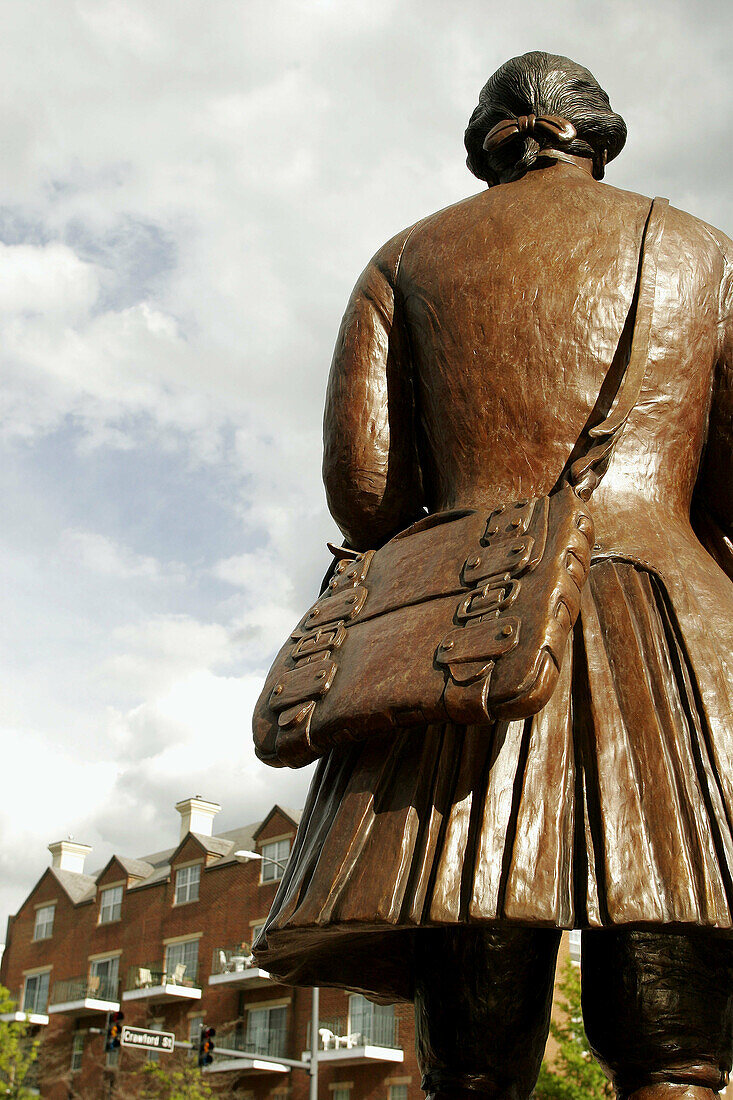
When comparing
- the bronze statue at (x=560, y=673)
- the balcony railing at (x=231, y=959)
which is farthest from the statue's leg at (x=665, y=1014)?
the balcony railing at (x=231, y=959)

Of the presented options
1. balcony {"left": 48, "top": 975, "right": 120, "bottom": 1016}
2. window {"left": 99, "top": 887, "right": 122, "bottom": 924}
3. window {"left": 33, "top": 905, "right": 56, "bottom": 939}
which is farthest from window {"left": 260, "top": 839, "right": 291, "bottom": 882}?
window {"left": 33, "top": 905, "right": 56, "bottom": 939}

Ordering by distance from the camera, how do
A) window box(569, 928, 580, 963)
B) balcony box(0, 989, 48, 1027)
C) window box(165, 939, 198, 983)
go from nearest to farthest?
window box(569, 928, 580, 963)
window box(165, 939, 198, 983)
balcony box(0, 989, 48, 1027)

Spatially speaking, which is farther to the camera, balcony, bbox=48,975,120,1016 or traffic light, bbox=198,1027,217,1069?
balcony, bbox=48,975,120,1016

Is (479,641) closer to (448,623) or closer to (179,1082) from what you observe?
(448,623)

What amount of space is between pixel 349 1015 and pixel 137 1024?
29.6 ft

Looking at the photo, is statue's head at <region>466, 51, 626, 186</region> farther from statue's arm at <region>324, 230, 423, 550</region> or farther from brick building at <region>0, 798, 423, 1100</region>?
brick building at <region>0, 798, 423, 1100</region>

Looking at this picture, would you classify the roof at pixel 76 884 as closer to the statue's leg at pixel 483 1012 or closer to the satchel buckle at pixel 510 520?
the statue's leg at pixel 483 1012

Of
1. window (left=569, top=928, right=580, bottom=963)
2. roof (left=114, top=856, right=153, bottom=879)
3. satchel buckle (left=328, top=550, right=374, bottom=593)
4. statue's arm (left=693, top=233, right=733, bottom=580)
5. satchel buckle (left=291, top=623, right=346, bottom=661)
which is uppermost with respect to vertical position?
roof (left=114, top=856, right=153, bottom=879)

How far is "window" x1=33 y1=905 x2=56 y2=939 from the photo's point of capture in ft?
135

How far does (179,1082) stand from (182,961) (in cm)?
682

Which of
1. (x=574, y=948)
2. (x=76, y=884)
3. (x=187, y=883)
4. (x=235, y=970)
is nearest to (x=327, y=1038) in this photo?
(x=235, y=970)

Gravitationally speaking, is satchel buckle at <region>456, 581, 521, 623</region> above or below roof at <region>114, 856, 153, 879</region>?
below

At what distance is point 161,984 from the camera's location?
109 feet

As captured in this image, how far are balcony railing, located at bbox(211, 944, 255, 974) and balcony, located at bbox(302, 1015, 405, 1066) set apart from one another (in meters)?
3.70
